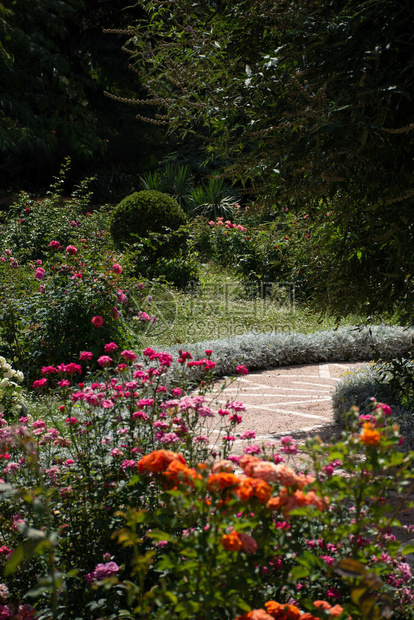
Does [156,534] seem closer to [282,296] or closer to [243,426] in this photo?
[243,426]

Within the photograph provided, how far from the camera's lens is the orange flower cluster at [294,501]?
1461 millimetres

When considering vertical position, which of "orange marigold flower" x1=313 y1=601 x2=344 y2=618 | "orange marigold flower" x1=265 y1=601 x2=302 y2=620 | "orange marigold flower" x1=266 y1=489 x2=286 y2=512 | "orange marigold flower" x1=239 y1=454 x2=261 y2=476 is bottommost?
"orange marigold flower" x1=265 y1=601 x2=302 y2=620

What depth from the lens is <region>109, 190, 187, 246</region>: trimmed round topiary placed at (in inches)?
408

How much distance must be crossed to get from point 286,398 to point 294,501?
3895 mm

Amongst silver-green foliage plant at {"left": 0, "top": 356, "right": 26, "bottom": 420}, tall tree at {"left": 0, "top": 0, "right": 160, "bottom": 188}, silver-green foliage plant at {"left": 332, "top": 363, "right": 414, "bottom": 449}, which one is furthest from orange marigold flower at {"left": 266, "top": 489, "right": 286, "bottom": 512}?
tall tree at {"left": 0, "top": 0, "right": 160, "bottom": 188}

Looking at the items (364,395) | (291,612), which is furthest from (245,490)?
(364,395)

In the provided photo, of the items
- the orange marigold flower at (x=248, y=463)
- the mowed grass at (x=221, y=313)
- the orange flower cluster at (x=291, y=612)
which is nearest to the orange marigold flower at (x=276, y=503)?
the orange marigold flower at (x=248, y=463)

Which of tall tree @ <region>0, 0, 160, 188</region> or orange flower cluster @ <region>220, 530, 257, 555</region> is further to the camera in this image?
tall tree @ <region>0, 0, 160, 188</region>

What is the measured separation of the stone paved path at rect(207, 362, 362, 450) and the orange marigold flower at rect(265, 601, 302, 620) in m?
2.55

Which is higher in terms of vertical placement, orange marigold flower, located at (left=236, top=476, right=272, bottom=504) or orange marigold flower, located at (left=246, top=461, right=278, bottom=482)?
orange marigold flower, located at (left=246, top=461, right=278, bottom=482)

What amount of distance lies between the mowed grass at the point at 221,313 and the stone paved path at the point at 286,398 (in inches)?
30.9

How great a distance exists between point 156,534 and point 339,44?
2.51 m

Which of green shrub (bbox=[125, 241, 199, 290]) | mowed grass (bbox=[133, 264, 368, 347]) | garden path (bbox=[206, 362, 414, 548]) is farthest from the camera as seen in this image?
green shrub (bbox=[125, 241, 199, 290])

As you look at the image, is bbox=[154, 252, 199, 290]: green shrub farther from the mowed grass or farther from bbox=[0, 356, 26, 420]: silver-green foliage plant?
bbox=[0, 356, 26, 420]: silver-green foliage plant
